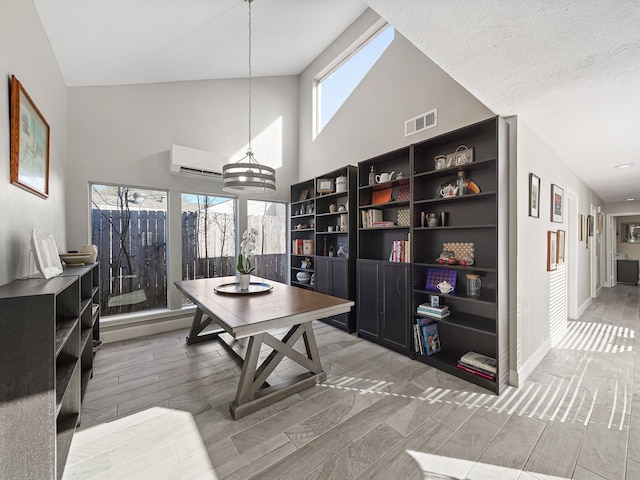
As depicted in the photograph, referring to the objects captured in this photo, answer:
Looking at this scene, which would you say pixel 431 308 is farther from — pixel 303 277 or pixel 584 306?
pixel 584 306

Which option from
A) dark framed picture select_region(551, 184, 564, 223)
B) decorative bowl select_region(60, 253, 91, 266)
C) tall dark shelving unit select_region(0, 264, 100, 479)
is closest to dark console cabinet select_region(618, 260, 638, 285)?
dark framed picture select_region(551, 184, 564, 223)

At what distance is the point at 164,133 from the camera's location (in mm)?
3844

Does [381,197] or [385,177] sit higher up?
[385,177]

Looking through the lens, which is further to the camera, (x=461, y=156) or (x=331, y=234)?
(x=331, y=234)

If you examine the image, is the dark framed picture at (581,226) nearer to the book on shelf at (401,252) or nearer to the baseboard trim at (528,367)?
the baseboard trim at (528,367)

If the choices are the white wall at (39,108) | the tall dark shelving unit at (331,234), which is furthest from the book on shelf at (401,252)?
the white wall at (39,108)

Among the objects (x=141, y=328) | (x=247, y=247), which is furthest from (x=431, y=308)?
(x=141, y=328)

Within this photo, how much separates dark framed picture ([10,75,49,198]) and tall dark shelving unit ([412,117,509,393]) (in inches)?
125

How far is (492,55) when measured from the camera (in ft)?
5.58

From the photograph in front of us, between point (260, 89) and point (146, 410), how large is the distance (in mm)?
4789

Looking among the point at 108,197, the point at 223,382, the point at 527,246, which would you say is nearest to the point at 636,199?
the point at 527,246

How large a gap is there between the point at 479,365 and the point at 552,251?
177cm

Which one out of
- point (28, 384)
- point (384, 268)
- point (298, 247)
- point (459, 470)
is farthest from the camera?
point (298, 247)

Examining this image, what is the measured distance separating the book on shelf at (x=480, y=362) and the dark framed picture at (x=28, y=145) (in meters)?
3.66
